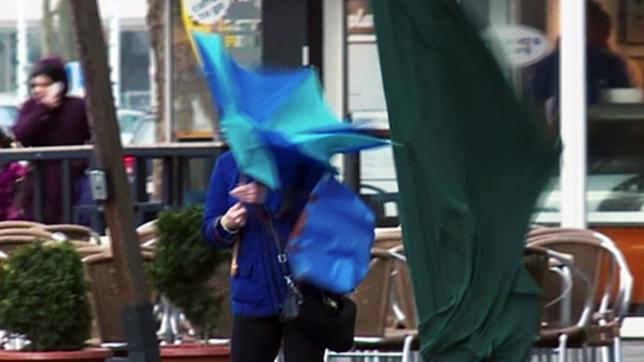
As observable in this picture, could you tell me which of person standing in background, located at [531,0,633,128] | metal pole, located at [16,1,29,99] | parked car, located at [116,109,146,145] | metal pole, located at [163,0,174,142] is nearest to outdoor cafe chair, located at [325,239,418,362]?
person standing in background, located at [531,0,633,128]

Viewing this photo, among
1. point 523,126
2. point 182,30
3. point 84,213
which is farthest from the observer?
point 182,30

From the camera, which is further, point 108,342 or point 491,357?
point 108,342

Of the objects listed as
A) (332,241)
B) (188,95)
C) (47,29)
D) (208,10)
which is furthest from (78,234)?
(47,29)

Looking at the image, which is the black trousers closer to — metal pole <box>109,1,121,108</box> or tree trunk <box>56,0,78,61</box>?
metal pole <box>109,1,121,108</box>

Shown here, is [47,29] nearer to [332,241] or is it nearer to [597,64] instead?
[597,64]

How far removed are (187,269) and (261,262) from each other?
1057mm

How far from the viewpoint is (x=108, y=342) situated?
8109 mm

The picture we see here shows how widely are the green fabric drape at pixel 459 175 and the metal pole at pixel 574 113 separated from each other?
6.64 m

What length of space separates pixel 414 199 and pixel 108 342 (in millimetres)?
3296

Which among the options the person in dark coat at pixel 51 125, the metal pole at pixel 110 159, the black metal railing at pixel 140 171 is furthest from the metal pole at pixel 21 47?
the metal pole at pixel 110 159

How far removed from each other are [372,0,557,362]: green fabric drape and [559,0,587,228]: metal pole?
664 centimetres

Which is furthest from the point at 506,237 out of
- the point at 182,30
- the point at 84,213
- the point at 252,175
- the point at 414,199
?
the point at 182,30

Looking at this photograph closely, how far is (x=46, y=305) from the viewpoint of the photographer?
280 inches

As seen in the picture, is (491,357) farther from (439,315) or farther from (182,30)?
(182,30)
